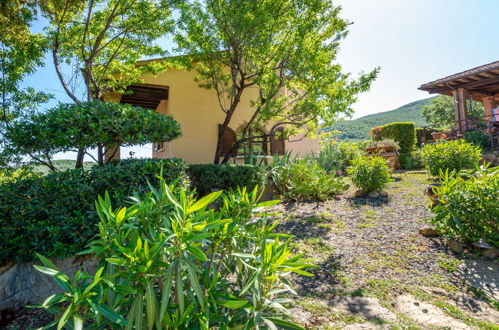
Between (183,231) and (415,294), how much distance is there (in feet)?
7.10

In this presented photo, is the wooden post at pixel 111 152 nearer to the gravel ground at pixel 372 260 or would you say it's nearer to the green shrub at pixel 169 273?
the green shrub at pixel 169 273

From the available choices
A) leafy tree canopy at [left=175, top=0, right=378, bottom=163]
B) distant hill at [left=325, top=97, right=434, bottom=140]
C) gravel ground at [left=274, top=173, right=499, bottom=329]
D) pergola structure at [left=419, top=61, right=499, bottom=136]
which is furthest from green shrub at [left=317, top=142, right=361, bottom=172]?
distant hill at [left=325, top=97, right=434, bottom=140]

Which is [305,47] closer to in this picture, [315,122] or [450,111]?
[315,122]

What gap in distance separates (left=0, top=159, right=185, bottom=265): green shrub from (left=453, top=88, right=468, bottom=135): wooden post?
1319 centimetres

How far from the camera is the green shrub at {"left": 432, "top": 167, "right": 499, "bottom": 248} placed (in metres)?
2.65

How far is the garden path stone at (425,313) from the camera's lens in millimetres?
1824

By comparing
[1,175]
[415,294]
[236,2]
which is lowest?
[415,294]

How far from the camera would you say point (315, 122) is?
6668 mm

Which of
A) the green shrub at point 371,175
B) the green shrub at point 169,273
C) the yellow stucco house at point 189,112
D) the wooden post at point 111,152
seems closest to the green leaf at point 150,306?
the green shrub at point 169,273

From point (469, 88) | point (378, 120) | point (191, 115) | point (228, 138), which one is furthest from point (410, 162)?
point (378, 120)

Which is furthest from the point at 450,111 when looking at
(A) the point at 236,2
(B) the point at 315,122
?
(A) the point at 236,2

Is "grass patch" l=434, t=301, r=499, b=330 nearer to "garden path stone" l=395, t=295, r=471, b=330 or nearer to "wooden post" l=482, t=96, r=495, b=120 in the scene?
"garden path stone" l=395, t=295, r=471, b=330

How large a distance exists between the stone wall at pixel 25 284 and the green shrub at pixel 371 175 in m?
4.79

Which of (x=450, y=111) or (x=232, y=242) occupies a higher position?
(x=450, y=111)
